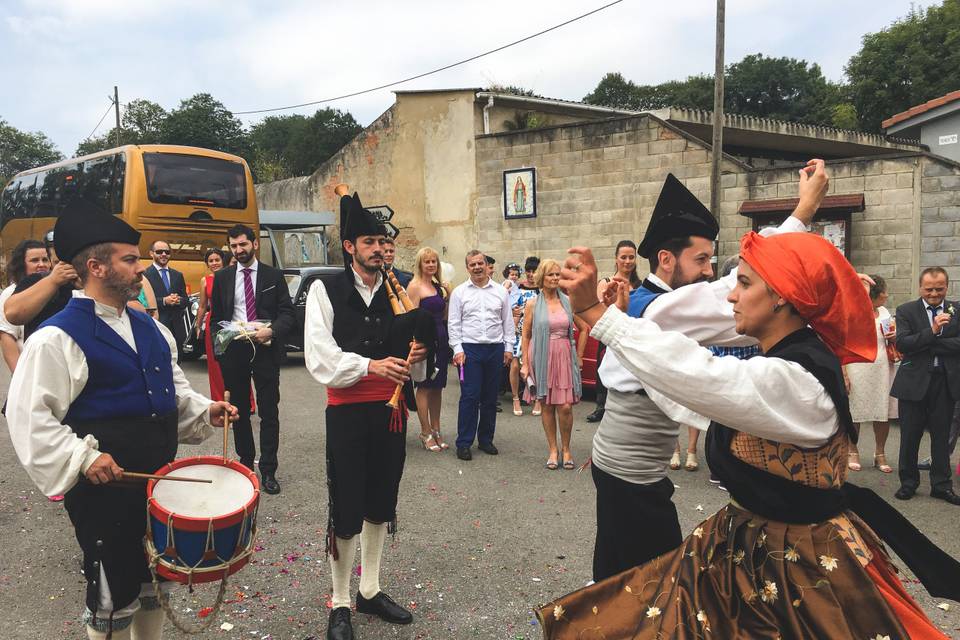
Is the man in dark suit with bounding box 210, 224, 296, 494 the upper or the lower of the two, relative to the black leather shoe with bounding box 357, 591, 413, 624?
upper

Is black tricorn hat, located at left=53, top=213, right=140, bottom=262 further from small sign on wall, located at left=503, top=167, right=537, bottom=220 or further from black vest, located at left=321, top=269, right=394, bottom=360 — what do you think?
small sign on wall, located at left=503, top=167, right=537, bottom=220

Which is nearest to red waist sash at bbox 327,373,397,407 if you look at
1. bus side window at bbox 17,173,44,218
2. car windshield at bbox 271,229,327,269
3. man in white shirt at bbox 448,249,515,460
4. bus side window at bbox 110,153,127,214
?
man in white shirt at bbox 448,249,515,460

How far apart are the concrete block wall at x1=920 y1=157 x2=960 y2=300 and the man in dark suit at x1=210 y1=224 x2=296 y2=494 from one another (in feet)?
30.0

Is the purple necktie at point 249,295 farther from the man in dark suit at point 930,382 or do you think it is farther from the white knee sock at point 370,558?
the man in dark suit at point 930,382

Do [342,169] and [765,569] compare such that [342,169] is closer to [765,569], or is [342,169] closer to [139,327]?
[139,327]

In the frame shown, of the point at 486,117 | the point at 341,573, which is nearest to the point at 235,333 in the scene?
the point at 341,573

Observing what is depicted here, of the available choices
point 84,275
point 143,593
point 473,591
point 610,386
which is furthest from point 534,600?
point 84,275

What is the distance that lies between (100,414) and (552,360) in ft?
16.2

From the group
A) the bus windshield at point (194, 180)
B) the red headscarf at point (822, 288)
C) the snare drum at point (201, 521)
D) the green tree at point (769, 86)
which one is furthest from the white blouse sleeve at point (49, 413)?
the green tree at point (769, 86)

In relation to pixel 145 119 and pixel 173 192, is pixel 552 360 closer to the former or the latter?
pixel 173 192

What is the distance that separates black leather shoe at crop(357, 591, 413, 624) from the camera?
385 centimetres

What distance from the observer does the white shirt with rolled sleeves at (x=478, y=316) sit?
7.71m

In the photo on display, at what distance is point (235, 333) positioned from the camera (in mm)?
6070

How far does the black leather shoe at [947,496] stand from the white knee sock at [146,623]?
5.80 meters
